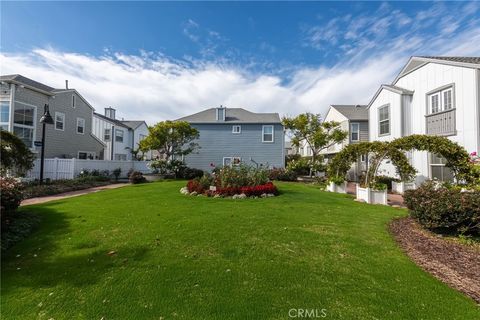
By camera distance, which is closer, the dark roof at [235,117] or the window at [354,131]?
the window at [354,131]

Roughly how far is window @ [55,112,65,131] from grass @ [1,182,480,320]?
1675 cm

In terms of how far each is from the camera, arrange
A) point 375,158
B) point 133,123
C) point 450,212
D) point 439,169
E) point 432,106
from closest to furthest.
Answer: point 450,212, point 375,158, point 439,169, point 432,106, point 133,123

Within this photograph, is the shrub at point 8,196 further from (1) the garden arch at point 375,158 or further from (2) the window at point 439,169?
(2) the window at point 439,169

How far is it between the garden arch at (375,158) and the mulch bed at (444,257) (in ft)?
16.9

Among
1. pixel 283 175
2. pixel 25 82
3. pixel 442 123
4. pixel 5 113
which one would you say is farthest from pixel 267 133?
pixel 5 113

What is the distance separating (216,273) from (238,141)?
1989cm

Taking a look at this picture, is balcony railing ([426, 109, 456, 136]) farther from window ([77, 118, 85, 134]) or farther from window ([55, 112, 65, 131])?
window ([77, 118, 85, 134])

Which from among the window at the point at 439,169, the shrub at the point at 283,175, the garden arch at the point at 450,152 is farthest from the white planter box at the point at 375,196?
the shrub at the point at 283,175

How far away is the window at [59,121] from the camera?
19.3 meters

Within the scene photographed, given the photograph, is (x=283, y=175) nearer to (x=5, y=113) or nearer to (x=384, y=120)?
(x=384, y=120)

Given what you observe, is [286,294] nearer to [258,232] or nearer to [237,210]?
[258,232]

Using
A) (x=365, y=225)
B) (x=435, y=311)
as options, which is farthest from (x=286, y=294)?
(x=365, y=225)

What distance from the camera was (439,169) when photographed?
12367 mm

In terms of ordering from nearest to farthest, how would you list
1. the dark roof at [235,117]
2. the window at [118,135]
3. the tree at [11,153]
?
the tree at [11,153]
the dark roof at [235,117]
the window at [118,135]
